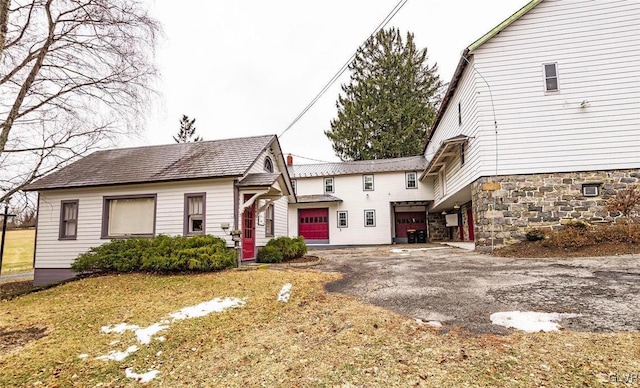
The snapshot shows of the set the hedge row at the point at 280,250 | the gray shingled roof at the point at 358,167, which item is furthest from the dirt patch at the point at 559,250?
the gray shingled roof at the point at 358,167

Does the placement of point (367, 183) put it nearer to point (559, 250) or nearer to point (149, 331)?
point (559, 250)

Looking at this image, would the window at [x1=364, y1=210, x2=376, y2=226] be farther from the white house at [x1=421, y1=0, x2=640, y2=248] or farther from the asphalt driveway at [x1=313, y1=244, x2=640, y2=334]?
the asphalt driveway at [x1=313, y1=244, x2=640, y2=334]

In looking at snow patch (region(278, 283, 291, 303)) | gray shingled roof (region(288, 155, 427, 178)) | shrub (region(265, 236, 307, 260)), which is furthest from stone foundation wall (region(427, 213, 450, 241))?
snow patch (region(278, 283, 291, 303))

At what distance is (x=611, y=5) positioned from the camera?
Answer: 10180mm

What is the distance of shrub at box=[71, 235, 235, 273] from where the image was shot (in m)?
8.66

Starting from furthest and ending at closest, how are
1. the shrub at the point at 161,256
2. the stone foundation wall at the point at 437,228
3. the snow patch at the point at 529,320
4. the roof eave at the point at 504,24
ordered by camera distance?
1. the stone foundation wall at the point at 437,228
2. the roof eave at the point at 504,24
3. the shrub at the point at 161,256
4. the snow patch at the point at 529,320

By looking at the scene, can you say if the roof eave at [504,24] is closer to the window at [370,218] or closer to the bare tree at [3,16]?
the bare tree at [3,16]

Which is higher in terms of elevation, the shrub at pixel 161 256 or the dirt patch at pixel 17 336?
the shrub at pixel 161 256

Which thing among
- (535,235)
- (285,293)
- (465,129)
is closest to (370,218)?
(465,129)

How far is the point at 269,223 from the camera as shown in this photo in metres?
13.4

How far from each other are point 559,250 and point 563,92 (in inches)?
204

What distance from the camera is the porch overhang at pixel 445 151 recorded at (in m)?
12.4

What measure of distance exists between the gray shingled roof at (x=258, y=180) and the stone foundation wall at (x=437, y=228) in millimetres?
15690

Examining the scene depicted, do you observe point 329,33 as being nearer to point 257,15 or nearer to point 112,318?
point 257,15
